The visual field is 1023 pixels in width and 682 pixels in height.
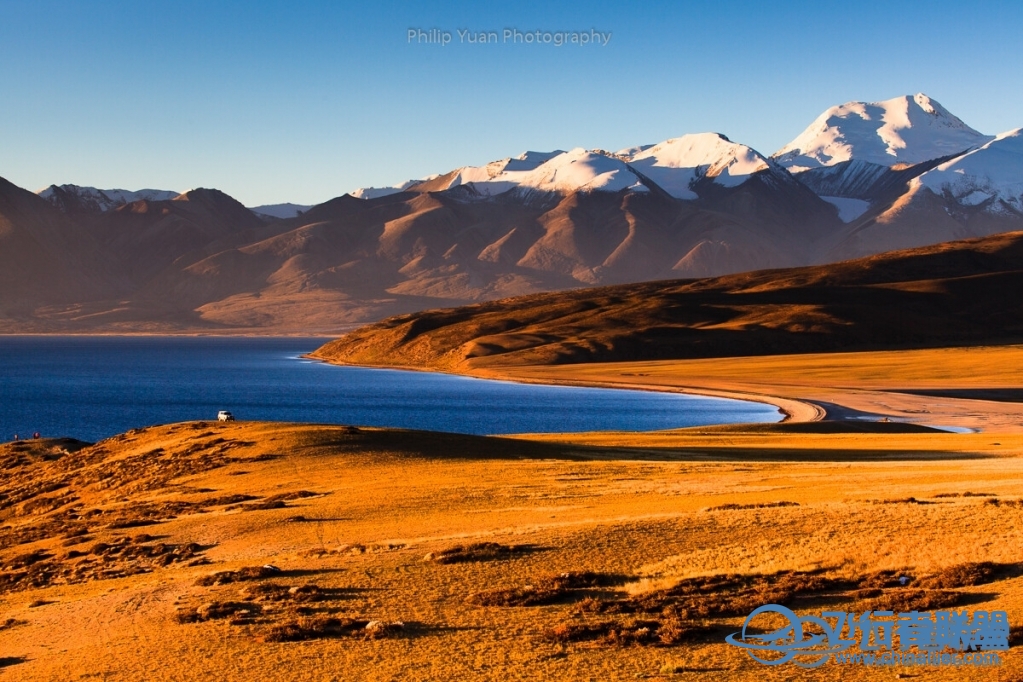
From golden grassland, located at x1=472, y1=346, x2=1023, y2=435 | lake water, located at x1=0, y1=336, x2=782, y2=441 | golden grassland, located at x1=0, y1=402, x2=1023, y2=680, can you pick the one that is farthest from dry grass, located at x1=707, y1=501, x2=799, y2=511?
golden grassland, located at x1=472, y1=346, x2=1023, y2=435

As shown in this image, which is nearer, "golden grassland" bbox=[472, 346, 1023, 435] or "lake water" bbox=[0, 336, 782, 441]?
→ "golden grassland" bbox=[472, 346, 1023, 435]

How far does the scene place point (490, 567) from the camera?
94.6 feet

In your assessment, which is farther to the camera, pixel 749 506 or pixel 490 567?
pixel 749 506

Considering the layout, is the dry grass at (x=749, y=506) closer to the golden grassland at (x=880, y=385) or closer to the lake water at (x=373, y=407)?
the lake water at (x=373, y=407)

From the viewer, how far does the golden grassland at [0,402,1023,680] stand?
71.8 feet

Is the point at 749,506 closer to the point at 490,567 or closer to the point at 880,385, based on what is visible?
the point at 490,567

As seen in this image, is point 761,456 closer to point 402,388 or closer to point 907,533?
point 907,533

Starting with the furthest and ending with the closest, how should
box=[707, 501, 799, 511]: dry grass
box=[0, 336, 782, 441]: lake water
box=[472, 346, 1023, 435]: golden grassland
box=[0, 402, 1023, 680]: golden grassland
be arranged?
box=[0, 336, 782, 441]: lake water
box=[472, 346, 1023, 435]: golden grassland
box=[707, 501, 799, 511]: dry grass
box=[0, 402, 1023, 680]: golden grassland

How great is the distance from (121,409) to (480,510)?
381ft

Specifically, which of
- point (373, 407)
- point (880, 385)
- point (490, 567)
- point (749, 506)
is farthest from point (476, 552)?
point (880, 385)

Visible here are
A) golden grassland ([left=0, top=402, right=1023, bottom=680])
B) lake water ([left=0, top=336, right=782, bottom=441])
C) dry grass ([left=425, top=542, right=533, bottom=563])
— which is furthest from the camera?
lake water ([left=0, top=336, right=782, bottom=441])

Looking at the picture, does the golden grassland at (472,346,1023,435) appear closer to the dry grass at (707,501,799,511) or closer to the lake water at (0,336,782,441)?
the lake water at (0,336,782,441)

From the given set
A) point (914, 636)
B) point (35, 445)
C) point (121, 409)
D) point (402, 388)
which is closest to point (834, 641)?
point (914, 636)

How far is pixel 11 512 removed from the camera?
5847 cm
